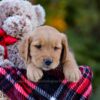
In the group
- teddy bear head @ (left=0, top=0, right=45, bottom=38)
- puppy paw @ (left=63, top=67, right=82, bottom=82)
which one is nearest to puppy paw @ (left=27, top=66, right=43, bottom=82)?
puppy paw @ (left=63, top=67, right=82, bottom=82)

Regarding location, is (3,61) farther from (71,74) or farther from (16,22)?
(71,74)

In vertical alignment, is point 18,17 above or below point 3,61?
above

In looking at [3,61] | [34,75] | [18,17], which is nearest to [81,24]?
[18,17]

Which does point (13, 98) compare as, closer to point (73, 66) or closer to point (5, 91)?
point (5, 91)

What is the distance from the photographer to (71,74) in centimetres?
225

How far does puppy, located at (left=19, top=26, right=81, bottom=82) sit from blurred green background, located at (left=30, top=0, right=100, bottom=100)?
3387mm

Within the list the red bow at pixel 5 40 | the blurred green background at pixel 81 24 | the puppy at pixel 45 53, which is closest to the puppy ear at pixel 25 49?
the puppy at pixel 45 53

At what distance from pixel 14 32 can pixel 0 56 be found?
12 cm

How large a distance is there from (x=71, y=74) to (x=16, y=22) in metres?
0.36

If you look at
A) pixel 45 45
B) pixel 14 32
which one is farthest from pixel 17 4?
pixel 45 45

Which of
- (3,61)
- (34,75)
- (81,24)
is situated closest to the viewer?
(34,75)

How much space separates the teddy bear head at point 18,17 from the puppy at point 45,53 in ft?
0.39

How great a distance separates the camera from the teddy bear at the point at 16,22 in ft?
7.82

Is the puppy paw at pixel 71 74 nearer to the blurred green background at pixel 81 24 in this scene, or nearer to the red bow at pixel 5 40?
Result: the red bow at pixel 5 40
